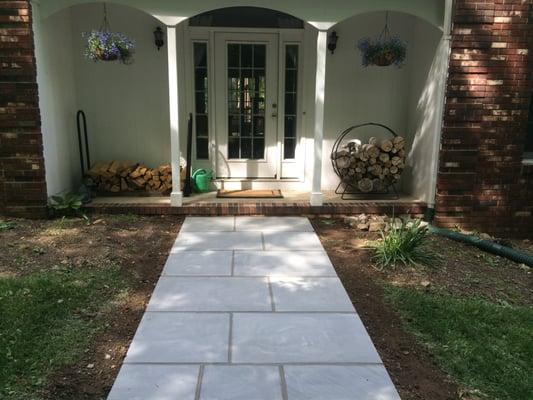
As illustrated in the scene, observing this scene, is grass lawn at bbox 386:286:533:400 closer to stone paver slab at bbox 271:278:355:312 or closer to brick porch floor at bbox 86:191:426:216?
stone paver slab at bbox 271:278:355:312

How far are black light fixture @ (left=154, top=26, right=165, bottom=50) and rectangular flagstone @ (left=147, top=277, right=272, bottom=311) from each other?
3578 mm

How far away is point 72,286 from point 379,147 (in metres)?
4.06

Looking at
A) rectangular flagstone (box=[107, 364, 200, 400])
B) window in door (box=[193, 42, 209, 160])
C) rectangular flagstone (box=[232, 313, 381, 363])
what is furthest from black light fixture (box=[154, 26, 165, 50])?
rectangular flagstone (box=[107, 364, 200, 400])

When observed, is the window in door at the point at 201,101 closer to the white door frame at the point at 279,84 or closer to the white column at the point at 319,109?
the white door frame at the point at 279,84

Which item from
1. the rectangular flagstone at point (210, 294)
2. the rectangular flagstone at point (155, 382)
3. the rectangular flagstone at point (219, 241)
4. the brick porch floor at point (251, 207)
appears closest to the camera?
the rectangular flagstone at point (155, 382)

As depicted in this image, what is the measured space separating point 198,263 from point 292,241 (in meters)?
1.11

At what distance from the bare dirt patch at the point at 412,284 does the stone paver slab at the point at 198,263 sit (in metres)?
1.02

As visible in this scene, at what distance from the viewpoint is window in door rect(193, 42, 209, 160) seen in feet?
21.5

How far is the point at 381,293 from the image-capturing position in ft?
12.7

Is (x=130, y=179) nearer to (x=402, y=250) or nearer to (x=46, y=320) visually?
(x=46, y=320)

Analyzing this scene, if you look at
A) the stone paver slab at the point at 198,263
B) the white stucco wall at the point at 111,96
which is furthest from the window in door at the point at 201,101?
the stone paver slab at the point at 198,263

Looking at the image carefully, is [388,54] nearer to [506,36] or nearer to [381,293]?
[506,36]

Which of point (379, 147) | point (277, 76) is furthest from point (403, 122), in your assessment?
point (277, 76)

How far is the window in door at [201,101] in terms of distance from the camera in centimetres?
655
